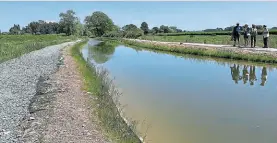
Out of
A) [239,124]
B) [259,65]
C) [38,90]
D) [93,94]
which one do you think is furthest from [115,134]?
[259,65]

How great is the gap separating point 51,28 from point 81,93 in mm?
182768

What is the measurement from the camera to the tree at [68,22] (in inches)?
5984

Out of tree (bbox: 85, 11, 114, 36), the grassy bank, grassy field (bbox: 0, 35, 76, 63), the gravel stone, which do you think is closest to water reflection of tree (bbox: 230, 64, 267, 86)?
the grassy bank

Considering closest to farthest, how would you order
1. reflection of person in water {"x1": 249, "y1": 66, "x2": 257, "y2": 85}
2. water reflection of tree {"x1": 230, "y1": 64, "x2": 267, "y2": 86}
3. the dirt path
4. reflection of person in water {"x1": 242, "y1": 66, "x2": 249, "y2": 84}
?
the dirt path < reflection of person in water {"x1": 249, "y1": 66, "x2": 257, "y2": 85} < water reflection of tree {"x1": 230, "y1": 64, "x2": 267, "y2": 86} < reflection of person in water {"x1": 242, "y1": 66, "x2": 249, "y2": 84}

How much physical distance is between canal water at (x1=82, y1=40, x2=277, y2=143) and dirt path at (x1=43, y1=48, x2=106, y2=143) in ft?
4.90

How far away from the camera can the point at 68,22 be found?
154000mm

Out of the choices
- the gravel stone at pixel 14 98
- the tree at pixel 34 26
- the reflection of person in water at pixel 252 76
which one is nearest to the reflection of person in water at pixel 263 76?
the reflection of person in water at pixel 252 76

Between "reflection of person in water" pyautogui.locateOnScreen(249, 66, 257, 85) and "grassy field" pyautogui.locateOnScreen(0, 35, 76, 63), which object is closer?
"reflection of person in water" pyautogui.locateOnScreen(249, 66, 257, 85)

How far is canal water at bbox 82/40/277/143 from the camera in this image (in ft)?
31.2

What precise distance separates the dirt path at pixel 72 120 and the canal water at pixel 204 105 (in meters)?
1.49

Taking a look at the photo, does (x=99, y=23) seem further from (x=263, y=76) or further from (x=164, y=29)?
(x=263, y=76)

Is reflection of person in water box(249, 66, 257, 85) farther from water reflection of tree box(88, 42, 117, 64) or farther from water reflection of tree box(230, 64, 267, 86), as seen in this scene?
water reflection of tree box(88, 42, 117, 64)

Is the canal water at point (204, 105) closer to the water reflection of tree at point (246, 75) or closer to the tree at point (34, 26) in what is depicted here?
the water reflection of tree at point (246, 75)

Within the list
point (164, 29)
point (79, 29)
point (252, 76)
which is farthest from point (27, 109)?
point (79, 29)
